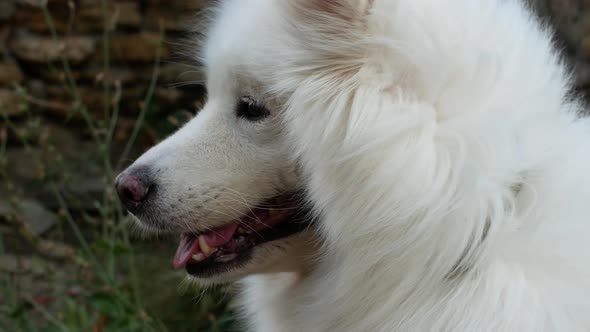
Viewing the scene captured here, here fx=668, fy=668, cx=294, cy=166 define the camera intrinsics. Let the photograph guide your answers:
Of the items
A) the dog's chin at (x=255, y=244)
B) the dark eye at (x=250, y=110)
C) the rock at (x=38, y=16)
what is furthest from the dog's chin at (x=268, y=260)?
the rock at (x=38, y=16)

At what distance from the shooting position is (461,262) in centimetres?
137

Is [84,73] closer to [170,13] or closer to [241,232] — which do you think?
[170,13]

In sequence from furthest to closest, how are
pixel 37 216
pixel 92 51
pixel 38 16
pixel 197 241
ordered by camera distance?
pixel 92 51 → pixel 38 16 → pixel 37 216 → pixel 197 241

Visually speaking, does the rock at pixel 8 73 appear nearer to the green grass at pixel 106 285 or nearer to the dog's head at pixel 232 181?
the green grass at pixel 106 285

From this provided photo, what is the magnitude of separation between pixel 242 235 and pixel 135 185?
11.2 inches

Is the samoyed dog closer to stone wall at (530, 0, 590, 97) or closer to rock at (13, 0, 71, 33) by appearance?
stone wall at (530, 0, 590, 97)

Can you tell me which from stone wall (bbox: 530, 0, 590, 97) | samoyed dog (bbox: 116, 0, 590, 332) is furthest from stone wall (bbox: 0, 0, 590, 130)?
samoyed dog (bbox: 116, 0, 590, 332)

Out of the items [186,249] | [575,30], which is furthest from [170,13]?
[186,249]

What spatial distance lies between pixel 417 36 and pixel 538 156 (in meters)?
0.36

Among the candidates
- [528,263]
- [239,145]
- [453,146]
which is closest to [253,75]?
[239,145]

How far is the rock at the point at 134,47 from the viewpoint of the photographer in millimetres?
4383

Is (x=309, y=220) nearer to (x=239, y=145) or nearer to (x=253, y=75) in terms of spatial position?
(x=239, y=145)

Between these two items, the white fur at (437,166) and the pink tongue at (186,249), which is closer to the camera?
the white fur at (437,166)

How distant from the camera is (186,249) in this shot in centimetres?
171
